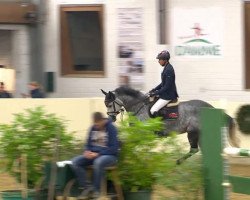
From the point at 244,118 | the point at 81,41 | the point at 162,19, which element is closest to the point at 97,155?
the point at 244,118

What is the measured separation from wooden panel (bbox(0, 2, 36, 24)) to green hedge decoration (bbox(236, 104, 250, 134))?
6.59m

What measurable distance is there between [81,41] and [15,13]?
1.88 metres

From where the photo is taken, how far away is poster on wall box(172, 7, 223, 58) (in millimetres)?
19266

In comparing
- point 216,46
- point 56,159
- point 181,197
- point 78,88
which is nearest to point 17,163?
point 56,159

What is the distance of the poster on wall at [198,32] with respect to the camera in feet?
63.2

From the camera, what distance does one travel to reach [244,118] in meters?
17.2

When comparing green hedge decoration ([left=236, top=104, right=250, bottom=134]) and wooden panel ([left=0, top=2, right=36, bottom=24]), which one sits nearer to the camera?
green hedge decoration ([left=236, top=104, right=250, bottom=134])

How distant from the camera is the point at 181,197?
980 centimetres

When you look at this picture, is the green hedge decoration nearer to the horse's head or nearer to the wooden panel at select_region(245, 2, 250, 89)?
the wooden panel at select_region(245, 2, 250, 89)

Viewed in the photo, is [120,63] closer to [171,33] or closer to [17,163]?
[171,33]

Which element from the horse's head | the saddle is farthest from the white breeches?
the horse's head

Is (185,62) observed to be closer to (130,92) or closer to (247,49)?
(247,49)

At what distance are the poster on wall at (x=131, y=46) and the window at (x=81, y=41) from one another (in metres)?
0.85

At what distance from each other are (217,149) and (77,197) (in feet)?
6.97
